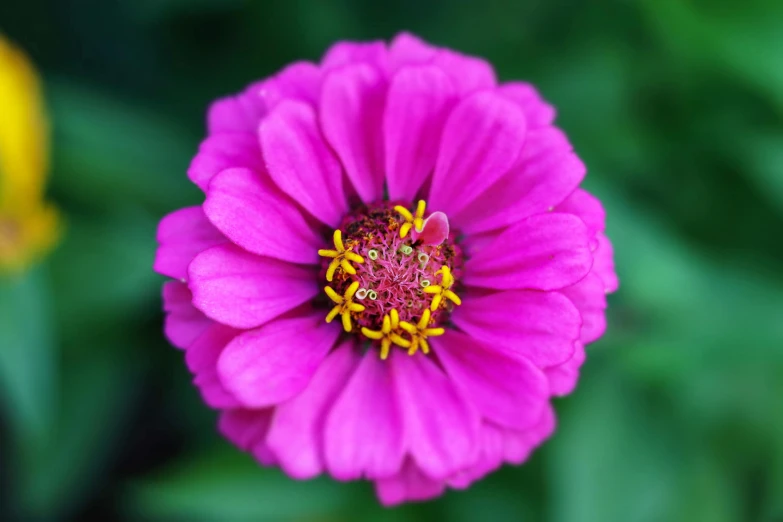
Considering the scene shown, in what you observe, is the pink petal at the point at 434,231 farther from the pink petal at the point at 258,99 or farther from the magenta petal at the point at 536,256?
the pink petal at the point at 258,99

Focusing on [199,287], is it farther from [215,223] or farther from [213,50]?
[213,50]

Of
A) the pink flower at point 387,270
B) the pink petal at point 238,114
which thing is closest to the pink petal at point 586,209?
the pink flower at point 387,270

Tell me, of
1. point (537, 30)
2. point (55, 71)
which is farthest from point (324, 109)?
point (55, 71)

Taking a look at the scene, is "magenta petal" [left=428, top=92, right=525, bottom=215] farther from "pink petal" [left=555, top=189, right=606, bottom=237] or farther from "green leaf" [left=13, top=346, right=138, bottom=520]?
"green leaf" [left=13, top=346, right=138, bottom=520]

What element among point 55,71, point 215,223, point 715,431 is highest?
point 215,223

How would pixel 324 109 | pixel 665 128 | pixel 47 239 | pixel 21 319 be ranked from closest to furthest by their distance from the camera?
1. pixel 324 109
2. pixel 21 319
3. pixel 47 239
4. pixel 665 128

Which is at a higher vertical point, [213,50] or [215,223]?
[215,223]
